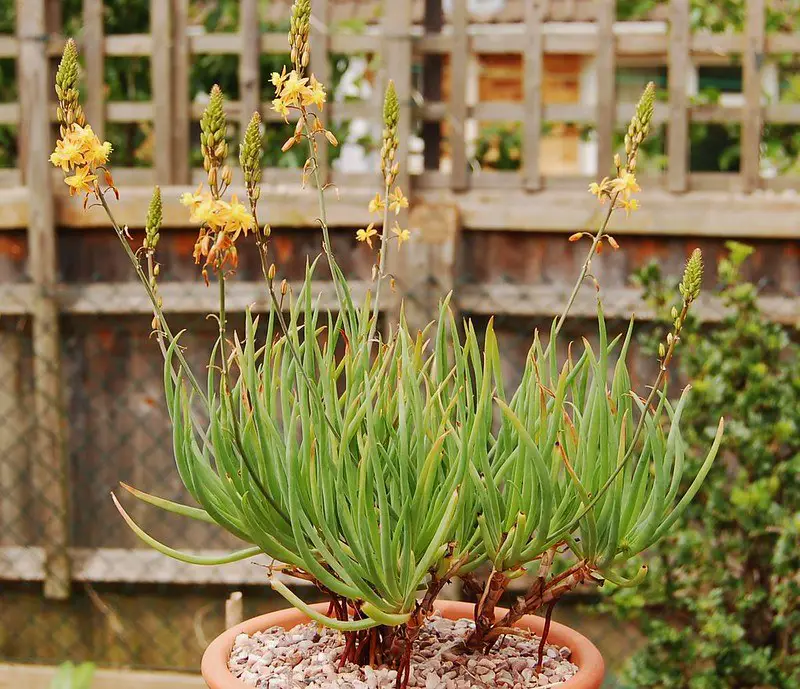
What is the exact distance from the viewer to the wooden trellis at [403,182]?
122 inches

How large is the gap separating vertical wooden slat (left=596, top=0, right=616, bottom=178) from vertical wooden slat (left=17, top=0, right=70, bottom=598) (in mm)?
1591

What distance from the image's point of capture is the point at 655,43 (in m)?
3.23

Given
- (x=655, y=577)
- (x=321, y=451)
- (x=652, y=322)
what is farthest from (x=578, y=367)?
(x=652, y=322)

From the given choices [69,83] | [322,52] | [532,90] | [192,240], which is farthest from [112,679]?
[69,83]

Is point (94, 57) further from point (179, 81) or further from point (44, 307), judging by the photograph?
point (44, 307)

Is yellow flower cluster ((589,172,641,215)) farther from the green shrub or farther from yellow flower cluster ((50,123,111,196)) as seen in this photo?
the green shrub

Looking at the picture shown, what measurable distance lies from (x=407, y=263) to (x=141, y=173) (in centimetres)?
89

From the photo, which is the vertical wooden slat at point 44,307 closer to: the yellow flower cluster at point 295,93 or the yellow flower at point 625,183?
the yellow flower cluster at point 295,93

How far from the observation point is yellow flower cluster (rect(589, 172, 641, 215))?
4.31 feet

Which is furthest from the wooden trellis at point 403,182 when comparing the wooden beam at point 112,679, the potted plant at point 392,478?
the potted plant at point 392,478

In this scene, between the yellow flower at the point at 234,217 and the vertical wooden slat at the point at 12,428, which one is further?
the vertical wooden slat at the point at 12,428

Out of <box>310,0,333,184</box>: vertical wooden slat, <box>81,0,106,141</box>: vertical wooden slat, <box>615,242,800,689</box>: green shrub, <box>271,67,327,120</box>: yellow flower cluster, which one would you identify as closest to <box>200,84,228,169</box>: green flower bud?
<box>271,67,327,120</box>: yellow flower cluster

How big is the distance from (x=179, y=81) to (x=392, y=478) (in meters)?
2.38

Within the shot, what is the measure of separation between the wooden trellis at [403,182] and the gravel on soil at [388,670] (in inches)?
67.0
